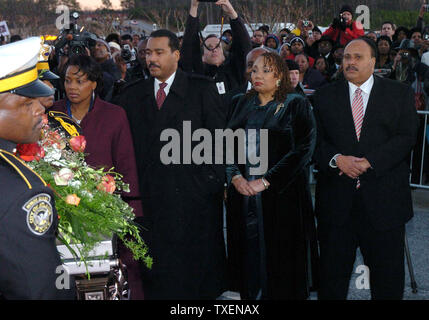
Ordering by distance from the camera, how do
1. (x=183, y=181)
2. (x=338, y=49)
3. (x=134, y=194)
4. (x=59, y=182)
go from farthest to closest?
(x=338, y=49) → (x=183, y=181) → (x=134, y=194) → (x=59, y=182)

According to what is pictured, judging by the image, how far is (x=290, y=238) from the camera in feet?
14.9

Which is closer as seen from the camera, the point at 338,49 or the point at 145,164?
the point at 145,164

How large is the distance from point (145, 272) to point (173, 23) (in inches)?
1911

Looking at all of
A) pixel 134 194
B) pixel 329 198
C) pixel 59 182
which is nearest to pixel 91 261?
pixel 59 182

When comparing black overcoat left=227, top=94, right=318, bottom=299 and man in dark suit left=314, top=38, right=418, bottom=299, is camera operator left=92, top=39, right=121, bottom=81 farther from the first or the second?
man in dark suit left=314, top=38, right=418, bottom=299

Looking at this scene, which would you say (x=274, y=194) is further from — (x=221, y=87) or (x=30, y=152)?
(x=30, y=152)

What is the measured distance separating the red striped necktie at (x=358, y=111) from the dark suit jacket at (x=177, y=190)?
103cm

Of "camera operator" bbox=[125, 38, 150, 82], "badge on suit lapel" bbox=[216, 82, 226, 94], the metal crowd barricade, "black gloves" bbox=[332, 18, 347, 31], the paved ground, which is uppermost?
"black gloves" bbox=[332, 18, 347, 31]

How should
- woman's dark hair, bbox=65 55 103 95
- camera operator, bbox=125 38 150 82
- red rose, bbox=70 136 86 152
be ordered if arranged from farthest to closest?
camera operator, bbox=125 38 150 82 < woman's dark hair, bbox=65 55 103 95 < red rose, bbox=70 136 86 152

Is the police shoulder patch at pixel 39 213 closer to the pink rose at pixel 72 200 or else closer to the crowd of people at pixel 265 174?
the pink rose at pixel 72 200

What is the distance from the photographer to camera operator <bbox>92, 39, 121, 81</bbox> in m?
7.99

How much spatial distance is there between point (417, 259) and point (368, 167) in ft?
7.12

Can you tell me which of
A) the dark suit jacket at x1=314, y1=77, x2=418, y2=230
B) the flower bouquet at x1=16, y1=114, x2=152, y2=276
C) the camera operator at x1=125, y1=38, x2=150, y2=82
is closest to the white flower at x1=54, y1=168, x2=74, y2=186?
the flower bouquet at x1=16, y1=114, x2=152, y2=276
